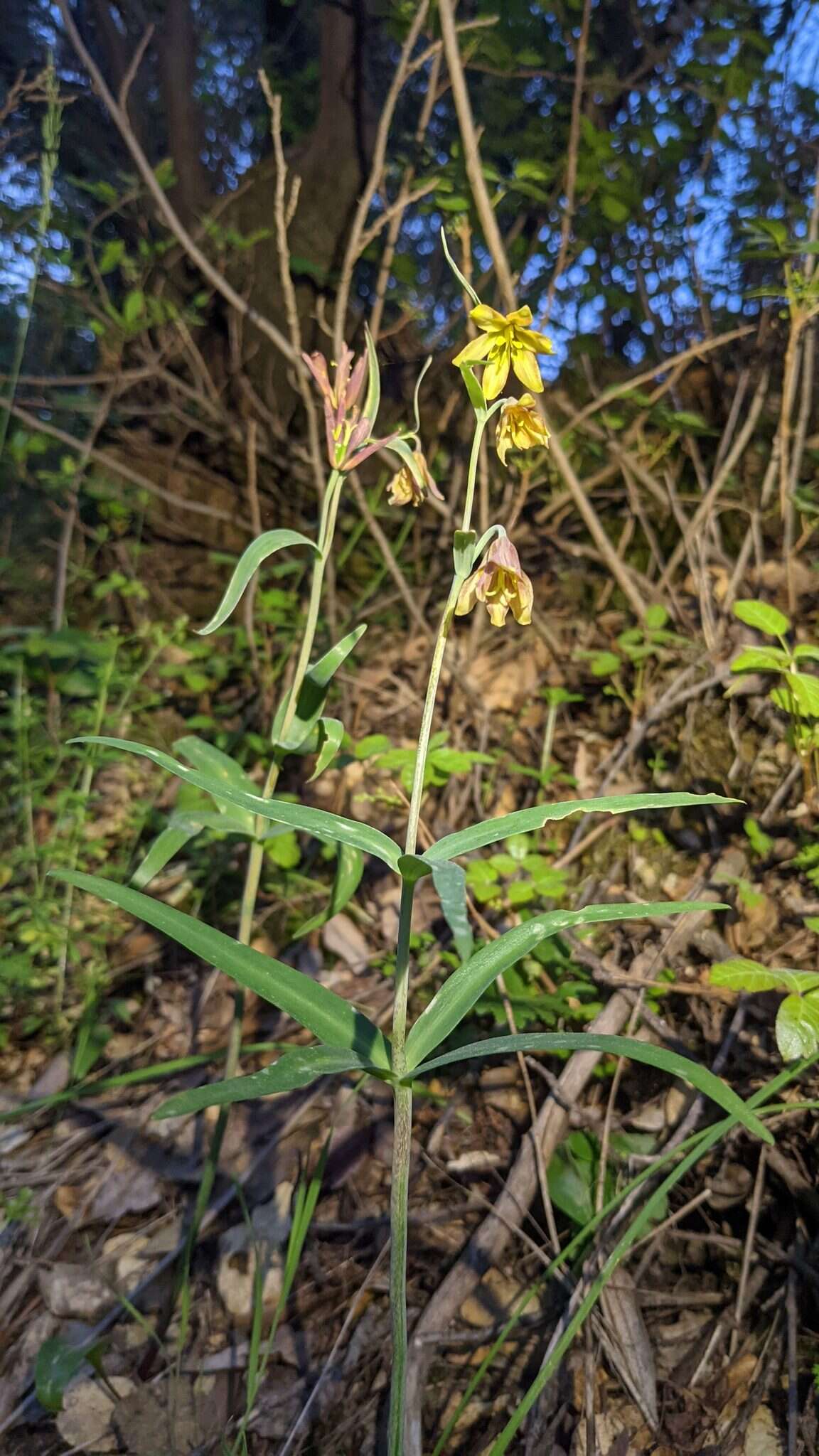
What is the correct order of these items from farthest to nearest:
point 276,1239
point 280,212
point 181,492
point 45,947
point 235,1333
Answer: point 181,492, point 280,212, point 45,947, point 276,1239, point 235,1333

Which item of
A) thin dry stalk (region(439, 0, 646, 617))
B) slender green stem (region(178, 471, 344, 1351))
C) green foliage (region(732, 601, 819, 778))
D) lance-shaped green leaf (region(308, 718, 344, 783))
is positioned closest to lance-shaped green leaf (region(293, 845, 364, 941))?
slender green stem (region(178, 471, 344, 1351))

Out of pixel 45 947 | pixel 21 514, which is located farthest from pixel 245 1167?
pixel 21 514

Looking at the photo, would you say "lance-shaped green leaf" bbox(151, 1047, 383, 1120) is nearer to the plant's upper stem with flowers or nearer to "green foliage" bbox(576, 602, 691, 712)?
the plant's upper stem with flowers

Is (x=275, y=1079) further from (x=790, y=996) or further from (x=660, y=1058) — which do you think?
(x=790, y=996)

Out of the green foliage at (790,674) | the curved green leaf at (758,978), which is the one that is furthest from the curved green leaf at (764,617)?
the curved green leaf at (758,978)

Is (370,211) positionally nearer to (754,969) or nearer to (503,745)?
(503,745)

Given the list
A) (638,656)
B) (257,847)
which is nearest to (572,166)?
(638,656)
